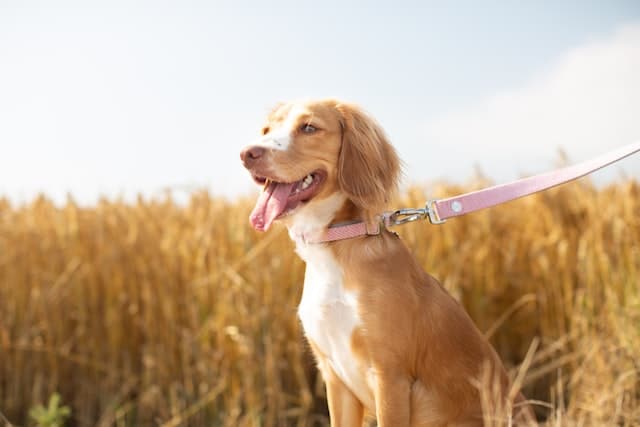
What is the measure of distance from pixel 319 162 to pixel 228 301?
84.4 inches

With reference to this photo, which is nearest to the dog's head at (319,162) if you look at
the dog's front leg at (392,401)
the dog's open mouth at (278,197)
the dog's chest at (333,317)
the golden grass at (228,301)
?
the dog's open mouth at (278,197)

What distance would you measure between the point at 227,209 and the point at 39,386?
1.81 m

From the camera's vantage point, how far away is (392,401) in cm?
178

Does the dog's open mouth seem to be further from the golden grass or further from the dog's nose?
the golden grass

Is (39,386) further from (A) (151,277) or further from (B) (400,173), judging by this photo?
(B) (400,173)

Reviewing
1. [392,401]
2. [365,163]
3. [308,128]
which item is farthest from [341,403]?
[308,128]

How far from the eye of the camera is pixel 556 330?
4.39m

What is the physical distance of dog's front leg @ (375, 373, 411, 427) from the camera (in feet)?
5.80

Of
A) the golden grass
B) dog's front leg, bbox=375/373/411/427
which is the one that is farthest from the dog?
the golden grass

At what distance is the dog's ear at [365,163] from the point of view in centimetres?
191

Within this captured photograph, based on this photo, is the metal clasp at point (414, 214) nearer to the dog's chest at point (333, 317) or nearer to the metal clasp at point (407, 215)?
the metal clasp at point (407, 215)

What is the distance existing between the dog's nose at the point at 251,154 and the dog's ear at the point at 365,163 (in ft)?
0.90

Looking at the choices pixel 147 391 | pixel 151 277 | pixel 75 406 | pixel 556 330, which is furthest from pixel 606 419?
pixel 75 406

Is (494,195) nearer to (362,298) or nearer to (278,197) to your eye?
(362,298)
